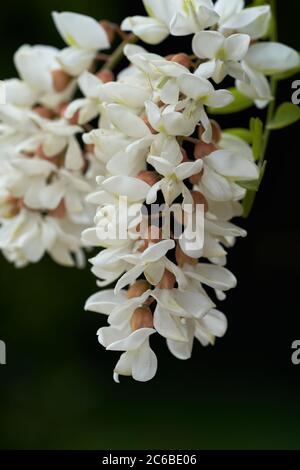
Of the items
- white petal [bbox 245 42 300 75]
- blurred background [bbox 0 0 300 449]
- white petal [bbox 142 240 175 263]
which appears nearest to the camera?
white petal [bbox 142 240 175 263]

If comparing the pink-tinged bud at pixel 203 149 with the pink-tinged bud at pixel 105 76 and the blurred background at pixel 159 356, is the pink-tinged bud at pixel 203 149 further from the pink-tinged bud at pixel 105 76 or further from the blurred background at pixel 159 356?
the blurred background at pixel 159 356

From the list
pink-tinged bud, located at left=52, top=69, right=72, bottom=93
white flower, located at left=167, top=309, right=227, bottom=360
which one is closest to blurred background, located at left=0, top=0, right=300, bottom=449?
pink-tinged bud, located at left=52, top=69, right=72, bottom=93

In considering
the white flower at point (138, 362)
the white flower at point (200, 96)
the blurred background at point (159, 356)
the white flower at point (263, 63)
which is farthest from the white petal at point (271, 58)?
the blurred background at point (159, 356)

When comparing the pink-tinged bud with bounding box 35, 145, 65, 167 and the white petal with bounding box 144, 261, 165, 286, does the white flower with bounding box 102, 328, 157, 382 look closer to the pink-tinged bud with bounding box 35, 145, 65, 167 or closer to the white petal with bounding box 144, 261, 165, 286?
the white petal with bounding box 144, 261, 165, 286

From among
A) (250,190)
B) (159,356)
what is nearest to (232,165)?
(250,190)

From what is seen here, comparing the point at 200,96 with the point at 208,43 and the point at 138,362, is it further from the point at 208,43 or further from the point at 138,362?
the point at 138,362
